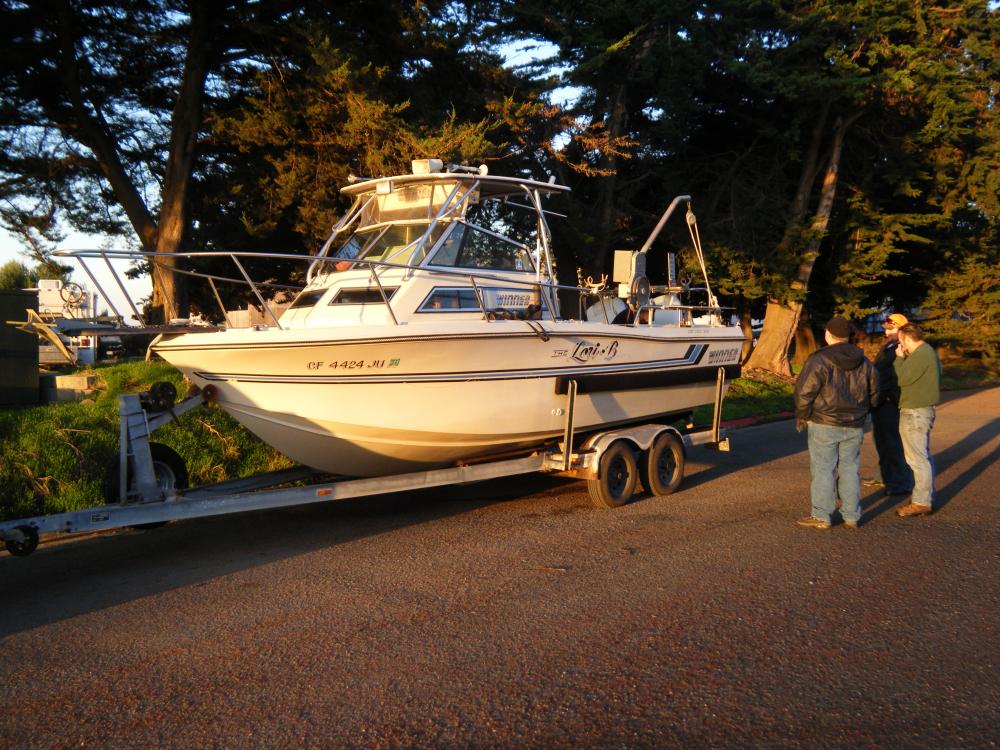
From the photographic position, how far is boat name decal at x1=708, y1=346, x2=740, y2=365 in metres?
9.72

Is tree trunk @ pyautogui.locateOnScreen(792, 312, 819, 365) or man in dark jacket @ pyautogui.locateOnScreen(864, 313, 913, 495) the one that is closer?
man in dark jacket @ pyautogui.locateOnScreen(864, 313, 913, 495)

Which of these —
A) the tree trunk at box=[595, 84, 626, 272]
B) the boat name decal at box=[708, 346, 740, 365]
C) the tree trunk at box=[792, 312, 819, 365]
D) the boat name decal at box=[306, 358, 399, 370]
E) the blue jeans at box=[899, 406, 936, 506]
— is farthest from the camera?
the tree trunk at box=[792, 312, 819, 365]

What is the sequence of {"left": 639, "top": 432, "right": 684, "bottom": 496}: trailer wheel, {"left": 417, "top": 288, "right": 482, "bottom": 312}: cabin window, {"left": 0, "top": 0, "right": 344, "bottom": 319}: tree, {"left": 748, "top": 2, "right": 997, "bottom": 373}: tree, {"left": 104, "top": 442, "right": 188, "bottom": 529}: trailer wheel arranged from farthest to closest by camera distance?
1. {"left": 748, "top": 2, "right": 997, "bottom": 373}: tree
2. {"left": 0, "top": 0, "right": 344, "bottom": 319}: tree
3. {"left": 639, "top": 432, "right": 684, "bottom": 496}: trailer wheel
4. {"left": 417, "top": 288, "right": 482, "bottom": 312}: cabin window
5. {"left": 104, "top": 442, "right": 188, "bottom": 529}: trailer wheel

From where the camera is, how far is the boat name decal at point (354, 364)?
6410 millimetres

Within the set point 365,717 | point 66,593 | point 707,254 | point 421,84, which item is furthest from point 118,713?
point 707,254

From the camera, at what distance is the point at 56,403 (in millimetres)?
10109

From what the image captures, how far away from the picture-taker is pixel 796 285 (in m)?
20.0

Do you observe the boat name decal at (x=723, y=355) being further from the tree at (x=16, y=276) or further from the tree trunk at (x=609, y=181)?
the tree at (x=16, y=276)

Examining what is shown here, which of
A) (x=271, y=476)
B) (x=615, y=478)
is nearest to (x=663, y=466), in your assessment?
(x=615, y=478)

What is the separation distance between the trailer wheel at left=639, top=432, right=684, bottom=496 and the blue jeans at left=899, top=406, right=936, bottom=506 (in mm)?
2149

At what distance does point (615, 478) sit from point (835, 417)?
2.17m

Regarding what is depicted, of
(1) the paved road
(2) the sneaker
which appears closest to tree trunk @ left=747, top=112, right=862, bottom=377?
(1) the paved road

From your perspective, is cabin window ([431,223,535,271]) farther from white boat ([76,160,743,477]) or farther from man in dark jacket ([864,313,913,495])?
man in dark jacket ([864,313,913,495])

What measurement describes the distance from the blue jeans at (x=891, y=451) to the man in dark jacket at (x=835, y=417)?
1690mm
